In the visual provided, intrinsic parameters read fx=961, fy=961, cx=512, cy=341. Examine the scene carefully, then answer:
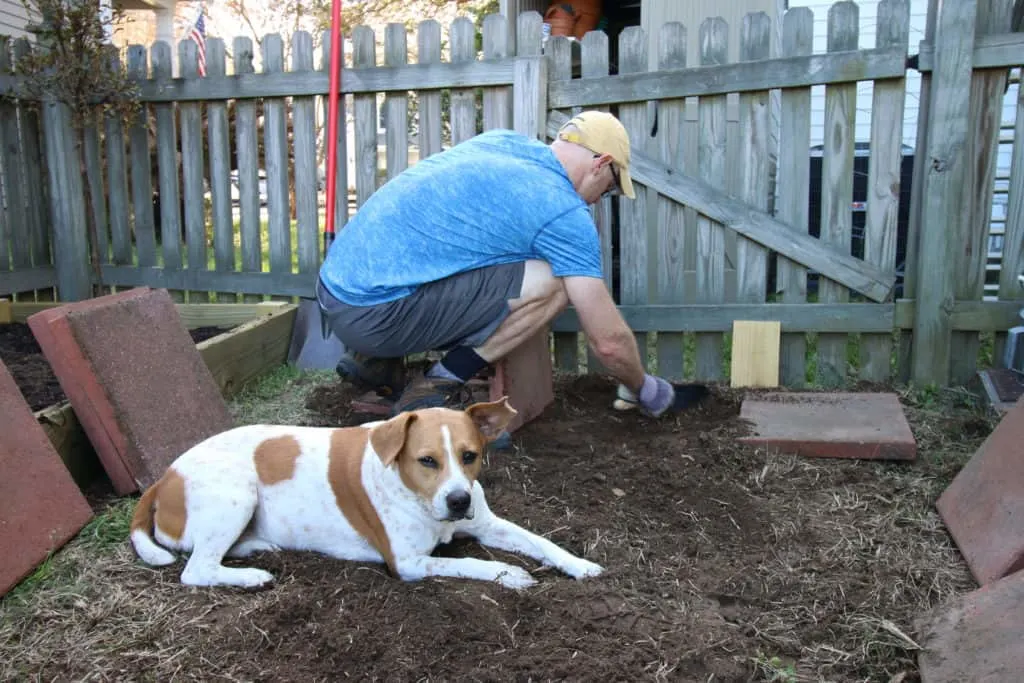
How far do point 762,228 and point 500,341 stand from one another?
5.62ft

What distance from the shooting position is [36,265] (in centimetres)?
649

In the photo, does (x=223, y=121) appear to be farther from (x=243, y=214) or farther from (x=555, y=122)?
(x=555, y=122)

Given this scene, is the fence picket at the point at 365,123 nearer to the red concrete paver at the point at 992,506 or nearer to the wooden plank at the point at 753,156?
the wooden plank at the point at 753,156

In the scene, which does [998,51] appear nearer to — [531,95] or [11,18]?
[531,95]

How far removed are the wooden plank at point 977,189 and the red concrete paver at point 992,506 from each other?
5.46ft

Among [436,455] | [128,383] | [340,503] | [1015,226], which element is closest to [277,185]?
[128,383]

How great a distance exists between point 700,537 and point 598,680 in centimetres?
101

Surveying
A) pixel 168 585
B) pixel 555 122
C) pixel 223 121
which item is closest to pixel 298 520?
pixel 168 585

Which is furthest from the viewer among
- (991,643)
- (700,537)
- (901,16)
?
(901,16)

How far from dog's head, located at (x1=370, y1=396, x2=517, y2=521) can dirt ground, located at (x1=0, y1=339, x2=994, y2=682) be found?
0.29 m

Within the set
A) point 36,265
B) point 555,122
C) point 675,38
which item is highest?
point 675,38

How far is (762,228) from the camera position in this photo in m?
5.02

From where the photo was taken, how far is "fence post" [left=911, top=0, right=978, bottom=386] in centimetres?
463

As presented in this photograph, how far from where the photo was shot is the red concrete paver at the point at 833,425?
390cm
